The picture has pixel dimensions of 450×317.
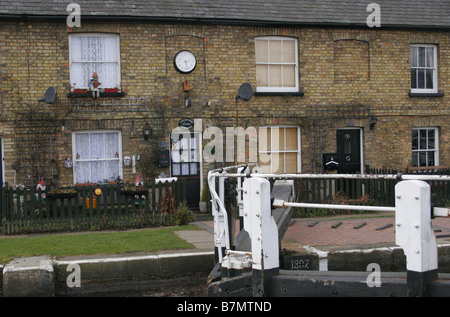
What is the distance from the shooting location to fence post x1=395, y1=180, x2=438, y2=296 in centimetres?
420

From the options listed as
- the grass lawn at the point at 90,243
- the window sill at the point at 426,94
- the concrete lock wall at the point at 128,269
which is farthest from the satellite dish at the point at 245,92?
the concrete lock wall at the point at 128,269

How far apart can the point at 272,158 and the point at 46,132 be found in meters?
6.40

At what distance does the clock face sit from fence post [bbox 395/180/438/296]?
10.7m

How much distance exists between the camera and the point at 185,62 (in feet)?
47.1

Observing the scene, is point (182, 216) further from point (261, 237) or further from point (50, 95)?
point (261, 237)

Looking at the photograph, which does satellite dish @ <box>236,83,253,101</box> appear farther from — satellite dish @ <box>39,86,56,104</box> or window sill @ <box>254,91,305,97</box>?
satellite dish @ <box>39,86,56,104</box>

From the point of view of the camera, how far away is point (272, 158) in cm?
1520

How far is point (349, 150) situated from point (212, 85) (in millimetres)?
4703

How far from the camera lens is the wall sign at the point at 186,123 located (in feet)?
47.1

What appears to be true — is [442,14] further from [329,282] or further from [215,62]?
[329,282]

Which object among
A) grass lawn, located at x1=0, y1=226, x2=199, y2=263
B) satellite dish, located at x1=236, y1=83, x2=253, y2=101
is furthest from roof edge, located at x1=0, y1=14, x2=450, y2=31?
grass lawn, located at x1=0, y1=226, x2=199, y2=263

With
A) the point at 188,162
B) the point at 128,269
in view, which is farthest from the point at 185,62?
the point at 128,269

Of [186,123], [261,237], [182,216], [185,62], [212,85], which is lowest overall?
[182,216]
